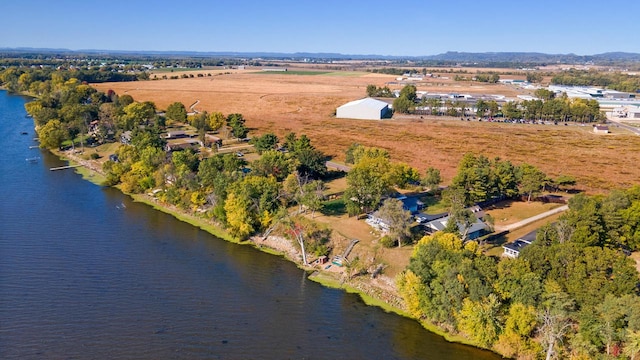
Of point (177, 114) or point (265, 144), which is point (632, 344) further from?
point (177, 114)

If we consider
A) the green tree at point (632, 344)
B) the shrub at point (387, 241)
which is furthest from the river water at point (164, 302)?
the green tree at point (632, 344)

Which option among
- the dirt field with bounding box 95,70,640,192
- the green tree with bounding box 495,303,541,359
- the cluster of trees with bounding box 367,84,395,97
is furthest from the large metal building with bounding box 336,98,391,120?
the green tree with bounding box 495,303,541,359

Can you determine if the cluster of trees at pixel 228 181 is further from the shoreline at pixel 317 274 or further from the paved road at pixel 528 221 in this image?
the paved road at pixel 528 221

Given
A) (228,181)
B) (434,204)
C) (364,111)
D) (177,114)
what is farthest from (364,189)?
(364,111)

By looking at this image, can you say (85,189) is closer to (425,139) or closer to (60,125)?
(60,125)

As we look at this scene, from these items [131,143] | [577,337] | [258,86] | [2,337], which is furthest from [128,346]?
[258,86]

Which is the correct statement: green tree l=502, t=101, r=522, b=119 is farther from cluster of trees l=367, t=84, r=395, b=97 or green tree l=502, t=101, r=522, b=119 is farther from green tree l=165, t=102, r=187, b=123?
green tree l=165, t=102, r=187, b=123
